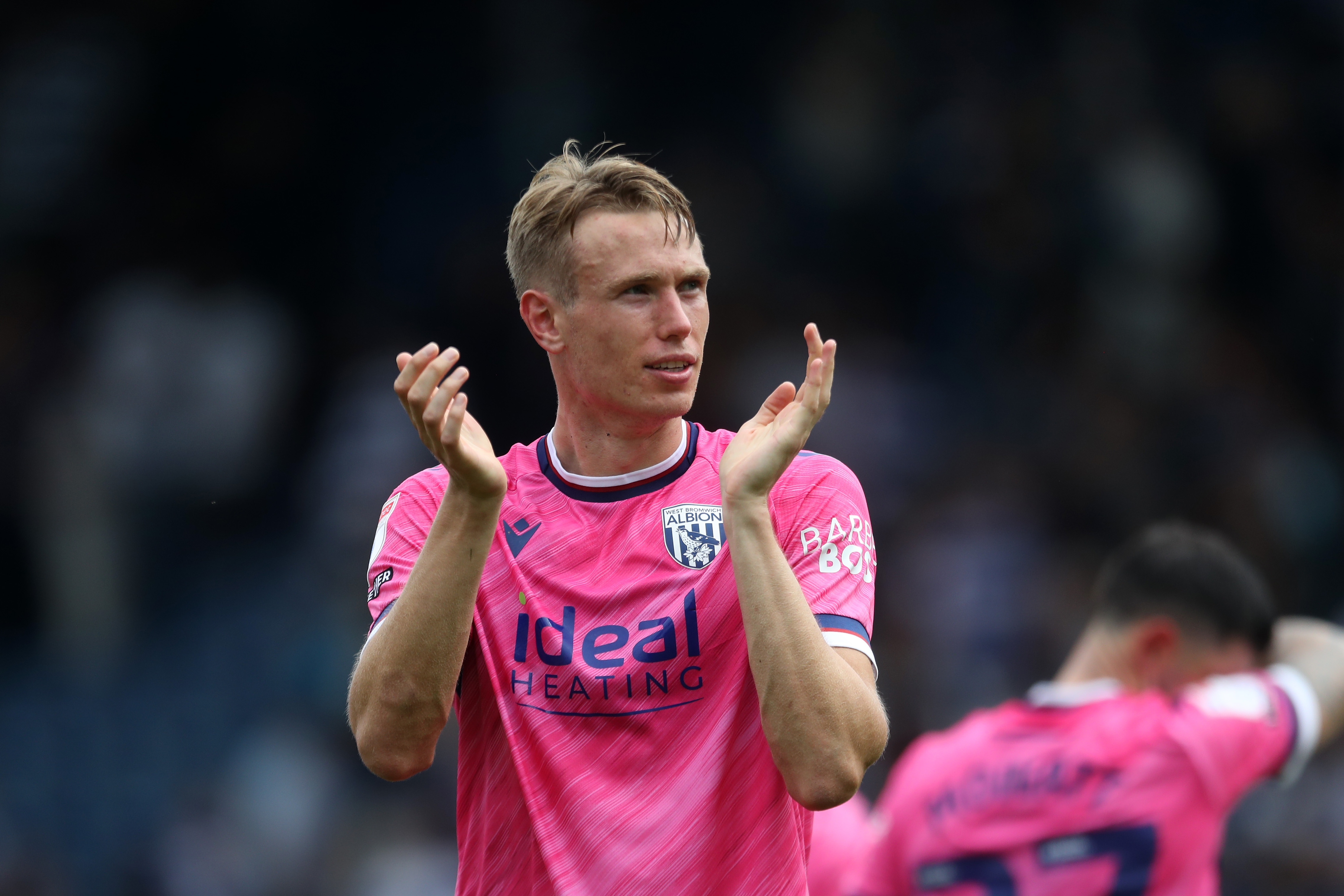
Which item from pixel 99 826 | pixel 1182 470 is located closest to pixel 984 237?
pixel 1182 470

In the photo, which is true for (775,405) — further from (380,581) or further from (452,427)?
(380,581)

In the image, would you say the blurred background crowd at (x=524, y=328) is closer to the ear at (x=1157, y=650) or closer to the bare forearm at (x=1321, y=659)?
the bare forearm at (x=1321, y=659)

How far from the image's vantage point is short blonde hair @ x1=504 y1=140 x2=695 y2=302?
3533 mm

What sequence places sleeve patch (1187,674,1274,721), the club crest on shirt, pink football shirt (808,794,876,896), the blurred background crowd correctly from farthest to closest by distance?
the blurred background crowd → pink football shirt (808,794,876,896) → sleeve patch (1187,674,1274,721) → the club crest on shirt

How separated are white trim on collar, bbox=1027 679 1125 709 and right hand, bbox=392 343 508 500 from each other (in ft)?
7.65

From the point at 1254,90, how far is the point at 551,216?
9.68 meters

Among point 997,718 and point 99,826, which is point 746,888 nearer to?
point 997,718

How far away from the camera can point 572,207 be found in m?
3.54

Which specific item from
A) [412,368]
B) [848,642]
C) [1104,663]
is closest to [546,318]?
[412,368]

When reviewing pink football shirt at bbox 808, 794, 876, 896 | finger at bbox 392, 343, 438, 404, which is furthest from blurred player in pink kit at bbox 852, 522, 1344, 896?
finger at bbox 392, 343, 438, 404

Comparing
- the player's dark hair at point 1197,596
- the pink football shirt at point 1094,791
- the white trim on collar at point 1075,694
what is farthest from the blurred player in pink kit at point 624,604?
the player's dark hair at point 1197,596

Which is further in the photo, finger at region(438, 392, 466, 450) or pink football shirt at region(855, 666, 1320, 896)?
pink football shirt at region(855, 666, 1320, 896)

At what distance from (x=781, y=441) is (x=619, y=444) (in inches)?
22.1

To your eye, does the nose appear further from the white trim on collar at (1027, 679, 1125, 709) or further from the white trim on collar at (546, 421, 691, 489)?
the white trim on collar at (1027, 679, 1125, 709)
